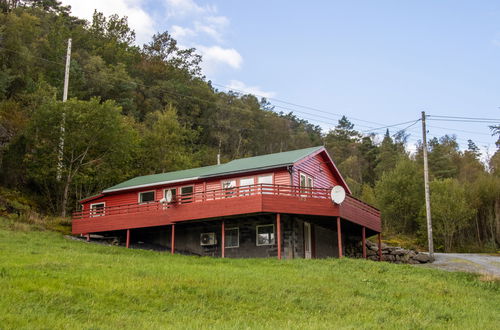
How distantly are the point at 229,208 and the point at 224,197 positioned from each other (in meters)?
3.29

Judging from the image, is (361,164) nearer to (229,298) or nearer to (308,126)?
(308,126)

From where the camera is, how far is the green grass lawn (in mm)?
13781

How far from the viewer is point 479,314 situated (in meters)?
16.8

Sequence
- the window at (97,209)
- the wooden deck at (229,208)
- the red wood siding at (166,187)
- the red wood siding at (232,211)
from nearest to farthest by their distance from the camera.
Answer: the red wood siding at (232,211)
the wooden deck at (229,208)
the red wood siding at (166,187)
the window at (97,209)

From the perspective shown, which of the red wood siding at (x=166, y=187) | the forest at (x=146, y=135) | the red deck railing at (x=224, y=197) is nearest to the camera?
the red deck railing at (x=224, y=197)

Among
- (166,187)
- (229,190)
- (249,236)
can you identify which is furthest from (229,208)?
(166,187)

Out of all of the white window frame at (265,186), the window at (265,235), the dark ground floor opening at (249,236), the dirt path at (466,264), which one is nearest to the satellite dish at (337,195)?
the dark ground floor opening at (249,236)

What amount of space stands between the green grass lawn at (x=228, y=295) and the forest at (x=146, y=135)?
52.7 ft

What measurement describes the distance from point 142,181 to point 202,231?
612 centimetres

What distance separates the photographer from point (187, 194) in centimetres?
3069

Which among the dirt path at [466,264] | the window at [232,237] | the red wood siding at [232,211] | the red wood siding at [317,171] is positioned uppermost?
the red wood siding at [317,171]

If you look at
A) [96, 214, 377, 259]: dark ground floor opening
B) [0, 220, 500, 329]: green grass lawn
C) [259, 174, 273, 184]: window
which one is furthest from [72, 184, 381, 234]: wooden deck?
[0, 220, 500, 329]: green grass lawn

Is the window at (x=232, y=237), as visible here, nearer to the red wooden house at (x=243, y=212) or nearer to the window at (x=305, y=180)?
the red wooden house at (x=243, y=212)

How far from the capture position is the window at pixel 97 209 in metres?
34.1
